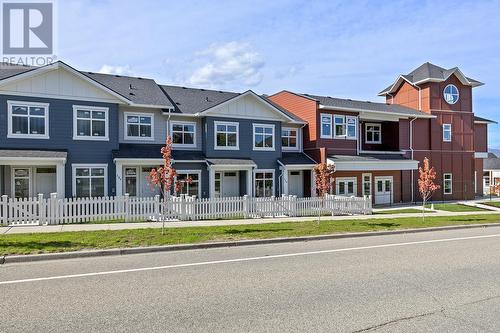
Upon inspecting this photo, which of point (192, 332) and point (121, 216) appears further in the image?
point (121, 216)

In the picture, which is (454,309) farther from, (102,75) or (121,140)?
(102,75)

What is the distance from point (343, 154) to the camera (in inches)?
1151

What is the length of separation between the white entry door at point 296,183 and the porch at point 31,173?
598 inches

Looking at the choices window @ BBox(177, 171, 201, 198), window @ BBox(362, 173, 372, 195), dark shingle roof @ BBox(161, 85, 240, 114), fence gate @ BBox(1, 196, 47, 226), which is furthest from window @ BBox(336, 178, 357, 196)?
fence gate @ BBox(1, 196, 47, 226)

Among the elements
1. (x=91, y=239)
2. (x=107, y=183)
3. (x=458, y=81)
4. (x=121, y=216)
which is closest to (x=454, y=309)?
(x=91, y=239)

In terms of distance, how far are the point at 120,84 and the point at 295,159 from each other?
1247cm

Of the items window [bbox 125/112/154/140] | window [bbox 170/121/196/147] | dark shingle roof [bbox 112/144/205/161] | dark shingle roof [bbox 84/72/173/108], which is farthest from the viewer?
window [bbox 170/121/196/147]

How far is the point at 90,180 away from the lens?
20.8m

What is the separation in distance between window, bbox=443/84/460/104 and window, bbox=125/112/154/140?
2569 centimetres

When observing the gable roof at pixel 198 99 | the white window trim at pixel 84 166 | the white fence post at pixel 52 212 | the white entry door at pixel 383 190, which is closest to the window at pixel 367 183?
the white entry door at pixel 383 190

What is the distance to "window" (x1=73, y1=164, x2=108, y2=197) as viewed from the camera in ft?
67.2

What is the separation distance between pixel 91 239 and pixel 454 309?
31.3 feet

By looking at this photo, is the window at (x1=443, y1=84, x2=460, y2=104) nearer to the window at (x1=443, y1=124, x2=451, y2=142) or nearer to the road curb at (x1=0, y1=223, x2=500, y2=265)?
the window at (x1=443, y1=124, x2=451, y2=142)

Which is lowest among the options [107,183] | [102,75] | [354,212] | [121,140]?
[354,212]
